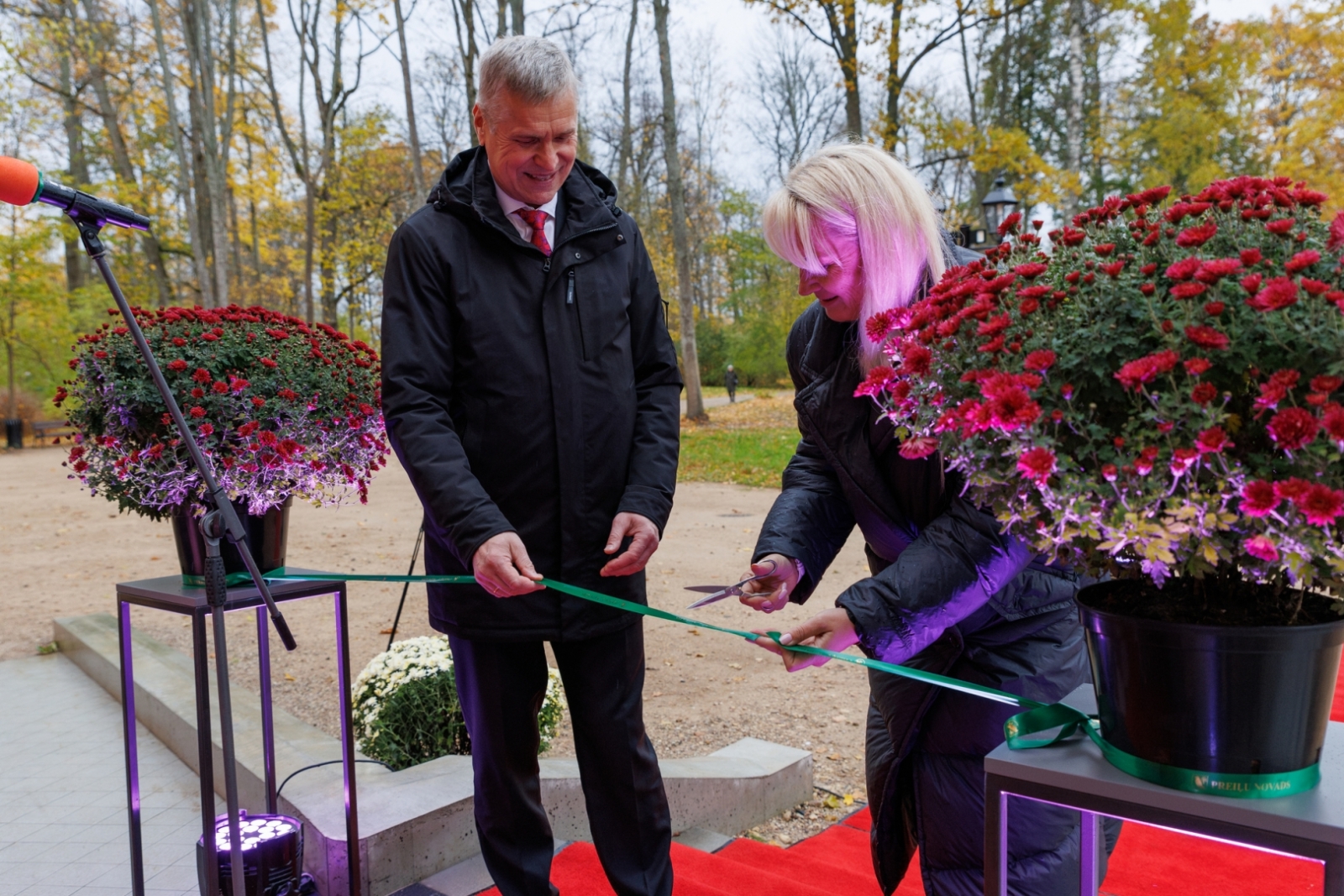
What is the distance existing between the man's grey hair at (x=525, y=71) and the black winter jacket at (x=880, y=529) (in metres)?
0.74

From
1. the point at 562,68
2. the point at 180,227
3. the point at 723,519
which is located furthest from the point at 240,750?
the point at 180,227

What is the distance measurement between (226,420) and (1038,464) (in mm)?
2077

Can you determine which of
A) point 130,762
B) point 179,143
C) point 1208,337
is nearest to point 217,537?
point 130,762

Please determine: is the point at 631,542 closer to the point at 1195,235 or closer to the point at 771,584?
the point at 771,584

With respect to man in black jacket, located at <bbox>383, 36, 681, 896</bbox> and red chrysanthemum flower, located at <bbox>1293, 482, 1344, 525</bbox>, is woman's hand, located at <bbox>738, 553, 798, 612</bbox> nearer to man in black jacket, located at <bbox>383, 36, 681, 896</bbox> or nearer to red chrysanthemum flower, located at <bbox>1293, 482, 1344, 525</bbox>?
man in black jacket, located at <bbox>383, 36, 681, 896</bbox>

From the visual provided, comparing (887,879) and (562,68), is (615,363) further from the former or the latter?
(887,879)

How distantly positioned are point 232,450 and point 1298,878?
3.15m

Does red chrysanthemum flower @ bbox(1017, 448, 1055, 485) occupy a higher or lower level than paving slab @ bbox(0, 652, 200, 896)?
higher

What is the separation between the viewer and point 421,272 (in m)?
2.09

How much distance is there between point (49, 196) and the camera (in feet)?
5.50

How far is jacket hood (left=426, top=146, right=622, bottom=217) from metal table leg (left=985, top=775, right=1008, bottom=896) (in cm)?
155

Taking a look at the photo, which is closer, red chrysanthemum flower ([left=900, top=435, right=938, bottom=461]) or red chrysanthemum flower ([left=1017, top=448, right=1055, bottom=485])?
red chrysanthemum flower ([left=1017, top=448, right=1055, bottom=485])

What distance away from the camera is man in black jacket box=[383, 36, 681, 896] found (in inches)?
80.7

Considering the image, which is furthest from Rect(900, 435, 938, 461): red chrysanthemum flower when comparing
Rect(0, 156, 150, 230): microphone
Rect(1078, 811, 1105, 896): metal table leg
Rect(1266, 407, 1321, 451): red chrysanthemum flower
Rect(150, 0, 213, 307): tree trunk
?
Rect(150, 0, 213, 307): tree trunk
